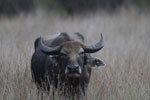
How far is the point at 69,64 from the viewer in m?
6.33

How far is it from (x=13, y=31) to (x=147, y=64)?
21.3 ft

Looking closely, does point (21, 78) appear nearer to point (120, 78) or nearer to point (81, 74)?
point (81, 74)

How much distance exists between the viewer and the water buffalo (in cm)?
649

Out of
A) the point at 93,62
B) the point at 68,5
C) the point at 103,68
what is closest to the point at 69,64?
the point at 93,62

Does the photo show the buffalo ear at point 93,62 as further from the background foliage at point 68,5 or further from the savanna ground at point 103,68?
the background foliage at point 68,5

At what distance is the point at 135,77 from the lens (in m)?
7.26

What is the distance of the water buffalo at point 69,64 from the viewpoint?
649cm

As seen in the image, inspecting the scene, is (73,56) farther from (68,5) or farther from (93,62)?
(68,5)

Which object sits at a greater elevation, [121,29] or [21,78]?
[21,78]

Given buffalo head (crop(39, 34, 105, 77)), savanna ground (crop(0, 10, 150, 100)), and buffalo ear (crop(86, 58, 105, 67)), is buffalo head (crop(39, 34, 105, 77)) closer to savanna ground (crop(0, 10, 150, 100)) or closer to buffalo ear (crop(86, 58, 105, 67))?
buffalo ear (crop(86, 58, 105, 67))

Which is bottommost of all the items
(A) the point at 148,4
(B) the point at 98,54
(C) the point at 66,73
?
(A) the point at 148,4

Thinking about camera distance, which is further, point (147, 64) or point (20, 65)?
point (147, 64)

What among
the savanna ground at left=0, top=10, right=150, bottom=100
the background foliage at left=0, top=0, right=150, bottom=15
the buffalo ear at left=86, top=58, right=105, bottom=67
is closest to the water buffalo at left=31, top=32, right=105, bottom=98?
the buffalo ear at left=86, top=58, right=105, bottom=67

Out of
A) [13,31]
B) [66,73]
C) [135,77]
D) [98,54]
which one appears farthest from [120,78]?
[13,31]
